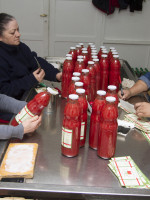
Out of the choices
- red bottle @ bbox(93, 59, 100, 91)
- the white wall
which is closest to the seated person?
red bottle @ bbox(93, 59, 100, 91)

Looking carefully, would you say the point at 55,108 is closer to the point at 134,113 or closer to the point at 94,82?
the point at 94,82

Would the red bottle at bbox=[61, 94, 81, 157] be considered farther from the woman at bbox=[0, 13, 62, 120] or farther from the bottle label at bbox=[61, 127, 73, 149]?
the woman at bbox=[0, 13, 62, 120]

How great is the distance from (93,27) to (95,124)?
352 centimetres

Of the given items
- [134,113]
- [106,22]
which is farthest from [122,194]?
[106,22]

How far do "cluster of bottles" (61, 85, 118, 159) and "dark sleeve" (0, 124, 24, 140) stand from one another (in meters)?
0.24

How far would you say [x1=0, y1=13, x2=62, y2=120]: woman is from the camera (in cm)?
202

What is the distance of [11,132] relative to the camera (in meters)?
1.21

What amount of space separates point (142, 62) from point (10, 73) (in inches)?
126

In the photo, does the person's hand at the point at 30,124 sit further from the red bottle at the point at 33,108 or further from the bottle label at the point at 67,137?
the bottle label at the point at 67,137

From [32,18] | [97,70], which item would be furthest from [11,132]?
[32,18]

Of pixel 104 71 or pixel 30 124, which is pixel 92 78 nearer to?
pixel 104 71

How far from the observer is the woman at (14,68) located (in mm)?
2021

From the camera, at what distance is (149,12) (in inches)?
173

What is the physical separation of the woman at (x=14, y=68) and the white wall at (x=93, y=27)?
216cm
